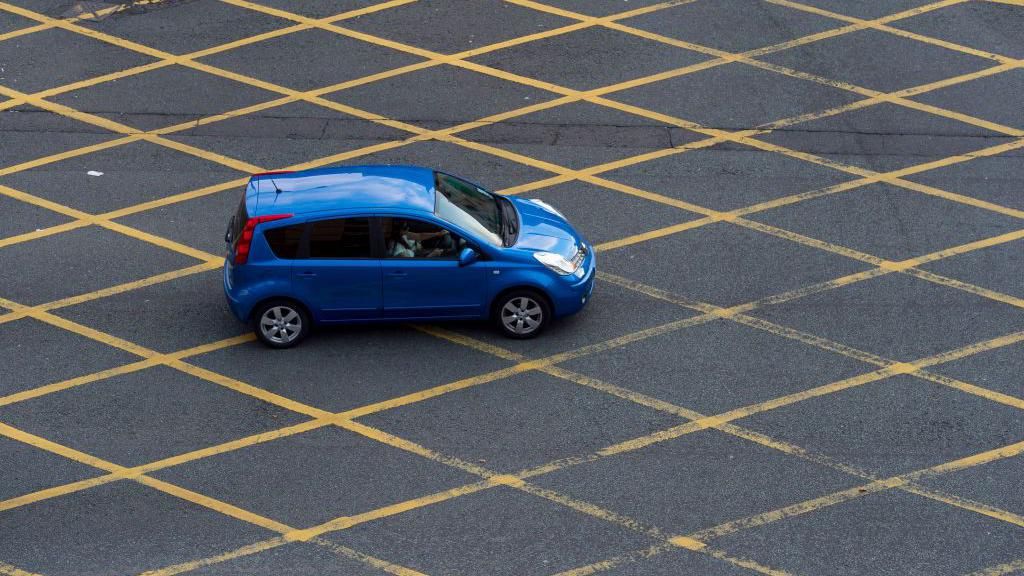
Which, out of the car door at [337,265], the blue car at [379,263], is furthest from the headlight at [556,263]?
the car door at [337,265]

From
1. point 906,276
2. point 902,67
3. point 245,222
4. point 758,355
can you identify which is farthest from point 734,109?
point 245,222

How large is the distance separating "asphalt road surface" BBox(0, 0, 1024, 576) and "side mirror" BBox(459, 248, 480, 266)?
33.6 inches

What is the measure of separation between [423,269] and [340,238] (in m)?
0.79

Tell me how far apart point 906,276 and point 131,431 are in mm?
7511

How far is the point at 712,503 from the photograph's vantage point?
1073cm

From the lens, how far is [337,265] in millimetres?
12312

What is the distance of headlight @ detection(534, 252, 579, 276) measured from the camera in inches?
494

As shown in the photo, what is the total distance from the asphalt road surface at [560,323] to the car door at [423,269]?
49cm

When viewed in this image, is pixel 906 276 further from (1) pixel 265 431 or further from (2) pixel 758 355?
(1) pixel 265 431

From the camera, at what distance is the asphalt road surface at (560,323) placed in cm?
1055

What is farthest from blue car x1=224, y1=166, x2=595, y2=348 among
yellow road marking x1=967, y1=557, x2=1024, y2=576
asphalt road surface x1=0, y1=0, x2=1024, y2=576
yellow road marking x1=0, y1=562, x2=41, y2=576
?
yellow road marking x1=967, y1=557, x2=1024, y2=576

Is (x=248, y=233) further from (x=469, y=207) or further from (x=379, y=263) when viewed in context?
(x=469, y=207)

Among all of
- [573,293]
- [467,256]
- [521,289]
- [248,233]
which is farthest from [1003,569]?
[248,233]

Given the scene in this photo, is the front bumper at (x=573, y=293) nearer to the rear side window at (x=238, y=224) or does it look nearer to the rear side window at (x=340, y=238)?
the rear side window at (x=340, y=238)
